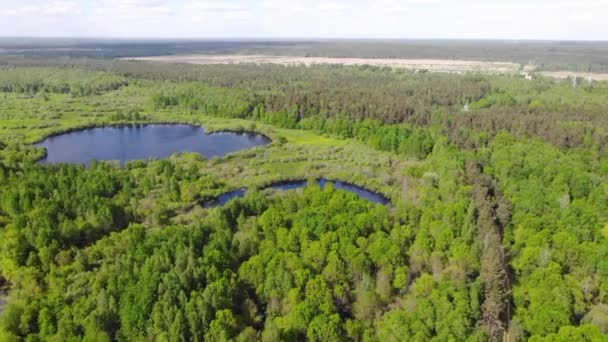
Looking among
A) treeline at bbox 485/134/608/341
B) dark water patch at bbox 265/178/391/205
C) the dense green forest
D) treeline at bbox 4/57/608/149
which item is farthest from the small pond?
treeline at bbox 4/57/608/149

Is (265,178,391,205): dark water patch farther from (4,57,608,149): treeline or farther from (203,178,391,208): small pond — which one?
(4,57,608,149): treeline

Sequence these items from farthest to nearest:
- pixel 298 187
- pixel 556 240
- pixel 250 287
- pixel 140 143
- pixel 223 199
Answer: pixel 140 143 → pixel 298 187 → pixel 223 199 → pixel 556 240 → pixel 250 287

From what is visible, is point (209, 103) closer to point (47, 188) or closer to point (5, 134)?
point (5, 134)

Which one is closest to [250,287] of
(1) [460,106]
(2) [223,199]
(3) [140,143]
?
(2) [223,199]

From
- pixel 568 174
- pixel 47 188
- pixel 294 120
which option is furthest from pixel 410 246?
pixel 294 120

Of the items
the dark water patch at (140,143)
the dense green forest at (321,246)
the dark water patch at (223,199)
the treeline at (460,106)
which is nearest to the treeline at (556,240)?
the dense green forest at (321,246)

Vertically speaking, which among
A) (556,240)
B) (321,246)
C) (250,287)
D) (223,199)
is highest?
(556,240)

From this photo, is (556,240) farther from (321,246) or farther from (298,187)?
(298,187)

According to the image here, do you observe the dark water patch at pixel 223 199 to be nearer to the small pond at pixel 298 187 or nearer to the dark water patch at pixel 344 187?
the small pond at pixel 298 187
